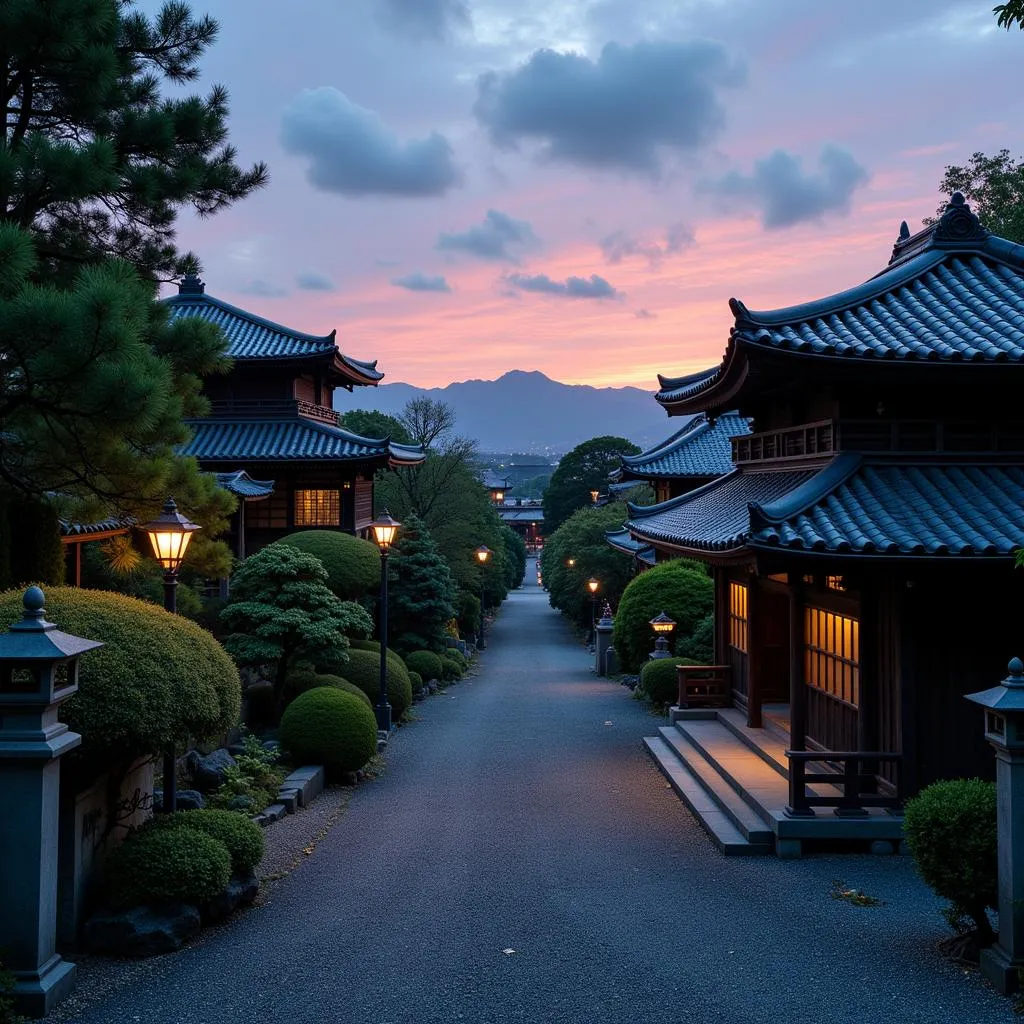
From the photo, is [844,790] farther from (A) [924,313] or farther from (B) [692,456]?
(B) [692,456]

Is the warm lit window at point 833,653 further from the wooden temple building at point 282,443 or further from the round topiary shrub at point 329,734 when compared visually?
the wooden temple building at point 282,443

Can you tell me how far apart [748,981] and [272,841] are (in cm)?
644

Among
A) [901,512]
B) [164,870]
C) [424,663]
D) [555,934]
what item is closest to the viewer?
[164,870]

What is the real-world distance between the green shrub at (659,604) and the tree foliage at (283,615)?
1134 centimetres

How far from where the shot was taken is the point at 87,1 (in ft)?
36.0

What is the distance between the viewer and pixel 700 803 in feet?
42.1

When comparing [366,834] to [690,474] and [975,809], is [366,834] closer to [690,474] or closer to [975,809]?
[975,809]

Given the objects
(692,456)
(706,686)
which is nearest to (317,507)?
(692,456)

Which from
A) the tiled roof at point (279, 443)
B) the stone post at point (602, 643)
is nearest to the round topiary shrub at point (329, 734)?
the tiled roof at point (279, 443)

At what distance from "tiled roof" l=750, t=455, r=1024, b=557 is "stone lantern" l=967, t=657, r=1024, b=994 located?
10.5ft

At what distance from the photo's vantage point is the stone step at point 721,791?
11.0 m

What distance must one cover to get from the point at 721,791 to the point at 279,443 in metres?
20.1

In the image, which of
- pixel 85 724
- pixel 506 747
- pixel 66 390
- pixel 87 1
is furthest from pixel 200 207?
pixel 506 747

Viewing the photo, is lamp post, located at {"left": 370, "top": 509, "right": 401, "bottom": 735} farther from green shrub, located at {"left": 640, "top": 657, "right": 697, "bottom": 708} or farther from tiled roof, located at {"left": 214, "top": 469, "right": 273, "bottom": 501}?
tiled roof, located at {"left": 214, "top": 469, "right": 273, "bottom": 501}
